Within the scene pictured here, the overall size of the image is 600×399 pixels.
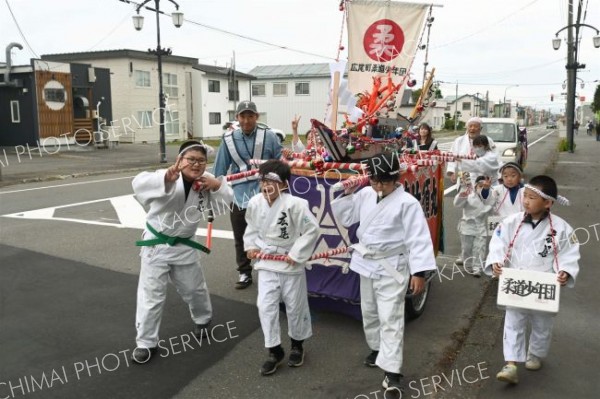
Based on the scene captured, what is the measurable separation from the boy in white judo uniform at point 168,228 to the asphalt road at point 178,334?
35 centimetres

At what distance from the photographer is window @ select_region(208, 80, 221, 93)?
4184cm

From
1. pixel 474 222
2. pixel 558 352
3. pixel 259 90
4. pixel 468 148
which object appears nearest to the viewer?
pixel 558 352

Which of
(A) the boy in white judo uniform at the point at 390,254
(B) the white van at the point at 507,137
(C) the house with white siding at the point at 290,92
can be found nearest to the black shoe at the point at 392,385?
Result: (A) the boy in white judo uniform at the point at 390,254

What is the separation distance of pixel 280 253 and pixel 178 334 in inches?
51.8

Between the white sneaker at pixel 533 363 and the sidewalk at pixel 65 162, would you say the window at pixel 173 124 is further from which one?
the white sneaker at pixel 533 363

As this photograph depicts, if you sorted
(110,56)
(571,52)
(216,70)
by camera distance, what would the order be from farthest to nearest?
(216,70)
(110,56)
(571,52)

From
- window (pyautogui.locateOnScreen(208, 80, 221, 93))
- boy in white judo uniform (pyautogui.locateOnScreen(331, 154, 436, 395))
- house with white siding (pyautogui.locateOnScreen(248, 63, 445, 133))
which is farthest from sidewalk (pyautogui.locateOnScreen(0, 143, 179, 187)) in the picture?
house with white siding (pyautogui.locateOnScreen(248, 63, 445, 133))

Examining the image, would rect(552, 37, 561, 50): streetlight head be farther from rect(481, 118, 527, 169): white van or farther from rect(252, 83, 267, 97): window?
rect(252, 83, 267, 97): window

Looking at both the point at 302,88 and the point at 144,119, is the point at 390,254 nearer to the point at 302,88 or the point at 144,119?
the point at 144,119

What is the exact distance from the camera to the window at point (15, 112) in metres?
25.8

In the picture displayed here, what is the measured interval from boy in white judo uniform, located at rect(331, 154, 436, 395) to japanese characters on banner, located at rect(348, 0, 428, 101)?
157 inches

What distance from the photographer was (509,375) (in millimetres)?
3570

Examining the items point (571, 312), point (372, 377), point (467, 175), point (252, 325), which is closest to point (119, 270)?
point (252, 325)

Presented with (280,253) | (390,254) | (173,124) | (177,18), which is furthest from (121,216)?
(173,124)
